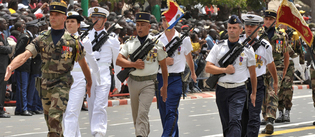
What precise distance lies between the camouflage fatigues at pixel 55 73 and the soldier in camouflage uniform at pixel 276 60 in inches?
165

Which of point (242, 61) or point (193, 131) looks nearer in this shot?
point (242, 61)

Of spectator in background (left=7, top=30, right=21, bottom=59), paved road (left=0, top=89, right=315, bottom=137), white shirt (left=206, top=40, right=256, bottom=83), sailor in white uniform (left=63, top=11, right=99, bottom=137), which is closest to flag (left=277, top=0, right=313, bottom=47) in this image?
white shirt (left=206, top=40, right=256, bottom=83)

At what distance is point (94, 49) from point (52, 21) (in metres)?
2.19

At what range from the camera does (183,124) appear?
449 inches

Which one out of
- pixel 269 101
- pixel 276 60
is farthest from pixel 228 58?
pixel 276 60

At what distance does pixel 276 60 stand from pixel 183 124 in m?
2.31

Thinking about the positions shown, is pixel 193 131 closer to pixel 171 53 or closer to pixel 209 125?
pixel 209 125

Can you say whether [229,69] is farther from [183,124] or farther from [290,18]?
[183,124]

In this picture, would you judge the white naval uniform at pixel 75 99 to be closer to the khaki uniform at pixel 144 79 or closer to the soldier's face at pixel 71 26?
the soldier's face at pixel 71 26

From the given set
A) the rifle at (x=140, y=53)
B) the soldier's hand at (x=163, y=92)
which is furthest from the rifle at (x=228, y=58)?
the rifle at (x=140, y=53)

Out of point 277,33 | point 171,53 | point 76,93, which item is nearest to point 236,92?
point 171,53

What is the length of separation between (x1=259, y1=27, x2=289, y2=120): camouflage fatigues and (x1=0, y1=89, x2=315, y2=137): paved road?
16.7 inches

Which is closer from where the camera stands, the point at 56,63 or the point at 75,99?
the point at 56,63

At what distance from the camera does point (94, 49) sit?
9.25 m
